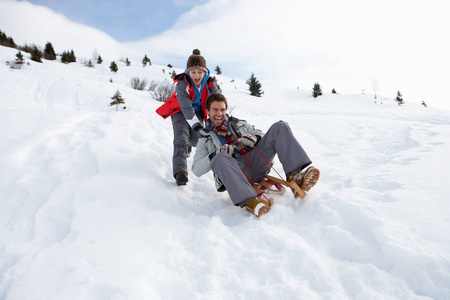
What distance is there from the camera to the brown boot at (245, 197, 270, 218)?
1797 millimetres

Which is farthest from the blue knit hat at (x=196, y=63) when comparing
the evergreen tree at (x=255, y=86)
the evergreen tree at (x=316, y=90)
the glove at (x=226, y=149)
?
the evergreen tree at (x=316, y=90)

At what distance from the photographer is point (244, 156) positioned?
2357 mm

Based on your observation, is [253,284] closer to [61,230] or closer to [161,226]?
[161,226]

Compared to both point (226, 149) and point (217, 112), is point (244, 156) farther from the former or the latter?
point (217, 112)

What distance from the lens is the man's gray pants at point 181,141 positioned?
2.71 meters

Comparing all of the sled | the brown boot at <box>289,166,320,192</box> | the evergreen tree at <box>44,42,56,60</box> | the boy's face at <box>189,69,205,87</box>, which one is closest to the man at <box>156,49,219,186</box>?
the boy's face at <box>189,69,205,87</box>

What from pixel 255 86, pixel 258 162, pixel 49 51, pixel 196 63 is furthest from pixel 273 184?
pixel 49 51

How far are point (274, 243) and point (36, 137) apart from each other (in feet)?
10.1

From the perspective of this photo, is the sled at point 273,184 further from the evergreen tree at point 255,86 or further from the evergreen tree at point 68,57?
the evergreen tree at point 68,57

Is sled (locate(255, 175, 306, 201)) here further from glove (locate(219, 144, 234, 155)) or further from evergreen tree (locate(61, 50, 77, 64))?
evergreen tree (locate(61, 50, 77, 64))

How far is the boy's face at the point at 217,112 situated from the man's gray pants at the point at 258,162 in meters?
0.45

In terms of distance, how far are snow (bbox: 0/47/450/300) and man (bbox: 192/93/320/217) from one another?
184 millimetres

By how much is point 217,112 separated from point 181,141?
74 cm

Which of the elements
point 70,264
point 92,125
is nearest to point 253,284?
point 70,264
